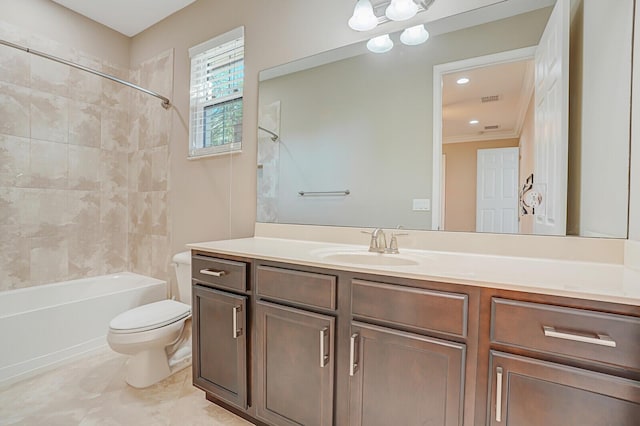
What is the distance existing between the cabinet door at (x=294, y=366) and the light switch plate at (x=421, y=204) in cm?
74

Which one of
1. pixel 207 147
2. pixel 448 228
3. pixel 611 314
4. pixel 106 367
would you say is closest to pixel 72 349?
pixel 106 367

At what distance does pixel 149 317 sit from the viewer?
1.80 meters

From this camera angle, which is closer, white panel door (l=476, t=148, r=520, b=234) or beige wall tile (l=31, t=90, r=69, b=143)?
white panel door (l=476, t=148, r=520, b=234)

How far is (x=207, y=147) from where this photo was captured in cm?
240

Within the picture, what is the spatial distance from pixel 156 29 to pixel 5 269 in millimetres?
2311

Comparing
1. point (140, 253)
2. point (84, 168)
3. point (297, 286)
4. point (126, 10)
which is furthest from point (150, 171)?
point (297, 286)

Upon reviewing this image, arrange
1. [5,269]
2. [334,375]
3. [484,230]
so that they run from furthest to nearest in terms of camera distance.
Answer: [5,269]
[484,230]
[334,375]

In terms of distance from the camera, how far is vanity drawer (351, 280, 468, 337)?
0.94 meters

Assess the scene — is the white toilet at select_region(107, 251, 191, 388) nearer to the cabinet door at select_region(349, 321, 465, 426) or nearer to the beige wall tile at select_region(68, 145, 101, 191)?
the cabinet door at select_region(349, 321, 465, 426)

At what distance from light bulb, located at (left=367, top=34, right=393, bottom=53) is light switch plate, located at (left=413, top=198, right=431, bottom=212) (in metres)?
0.83

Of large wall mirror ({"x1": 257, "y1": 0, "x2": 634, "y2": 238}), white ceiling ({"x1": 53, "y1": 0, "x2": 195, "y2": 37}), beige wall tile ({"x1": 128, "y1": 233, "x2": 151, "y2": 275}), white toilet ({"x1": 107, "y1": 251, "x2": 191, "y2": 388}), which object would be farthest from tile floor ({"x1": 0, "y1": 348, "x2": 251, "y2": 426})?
white ceiling ({"x1": 53, "y1": 0, "x2": 195, "y2": 37})

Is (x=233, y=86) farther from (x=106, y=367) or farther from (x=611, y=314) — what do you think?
(x=611, y=314)

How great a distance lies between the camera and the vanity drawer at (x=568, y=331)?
75 cm

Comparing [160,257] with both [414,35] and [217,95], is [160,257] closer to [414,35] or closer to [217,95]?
[217,95]
